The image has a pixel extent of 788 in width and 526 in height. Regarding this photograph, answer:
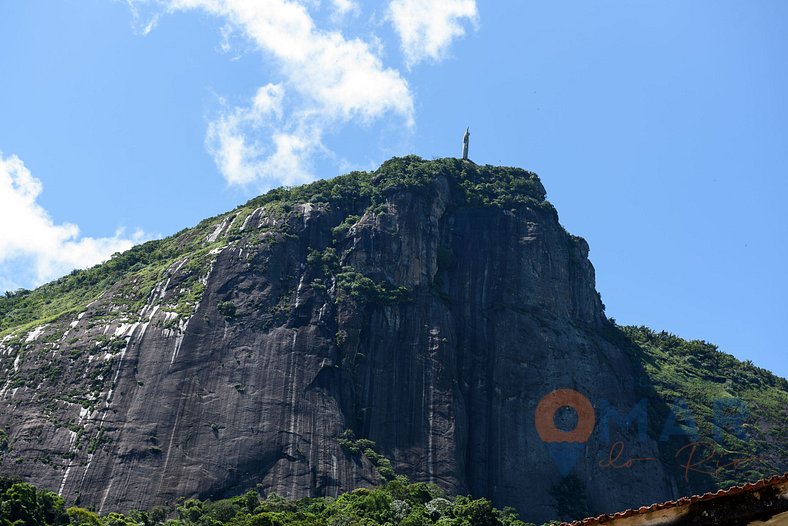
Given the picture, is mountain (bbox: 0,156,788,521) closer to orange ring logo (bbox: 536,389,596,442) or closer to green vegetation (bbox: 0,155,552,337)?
orange ring logo (bbox: 536,389,596,442)

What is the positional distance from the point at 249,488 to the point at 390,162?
4062 cm

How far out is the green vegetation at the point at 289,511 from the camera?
172ft

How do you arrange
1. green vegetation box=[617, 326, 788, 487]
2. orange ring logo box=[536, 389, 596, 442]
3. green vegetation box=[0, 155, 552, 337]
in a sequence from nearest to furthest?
orange ring logo box=[536, 389, 596, 442] → green vegetation box=[0, 155, 552, 337] → green vegetation box=[617, 326, 788, 487]

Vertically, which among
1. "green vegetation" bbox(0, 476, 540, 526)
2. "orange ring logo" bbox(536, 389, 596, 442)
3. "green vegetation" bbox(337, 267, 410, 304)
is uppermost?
"green vegetation" bbox(337, 267, 410, 304)

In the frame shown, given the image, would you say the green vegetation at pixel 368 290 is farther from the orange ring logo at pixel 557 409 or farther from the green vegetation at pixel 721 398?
the green vegetation at pixel 721 398

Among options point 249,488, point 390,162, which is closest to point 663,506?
point 249,488

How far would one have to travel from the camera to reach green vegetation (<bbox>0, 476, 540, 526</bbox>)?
52469mm

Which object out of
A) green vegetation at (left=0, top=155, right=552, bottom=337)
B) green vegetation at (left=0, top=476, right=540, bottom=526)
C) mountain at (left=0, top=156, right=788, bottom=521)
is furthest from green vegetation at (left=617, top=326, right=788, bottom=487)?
green vegetation at (left=0, top=476, right=540, bottom=526)

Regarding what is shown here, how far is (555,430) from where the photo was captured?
252 ft

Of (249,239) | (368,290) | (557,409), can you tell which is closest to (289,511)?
(368,290)

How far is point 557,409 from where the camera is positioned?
3076 inches

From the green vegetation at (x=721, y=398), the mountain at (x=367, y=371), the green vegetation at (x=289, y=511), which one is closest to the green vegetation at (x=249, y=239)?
the mountain at (x=367, y=371)

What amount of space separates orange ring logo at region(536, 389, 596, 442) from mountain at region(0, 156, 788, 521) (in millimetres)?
165

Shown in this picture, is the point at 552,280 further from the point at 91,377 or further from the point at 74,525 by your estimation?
the point at 74,525
